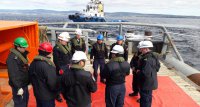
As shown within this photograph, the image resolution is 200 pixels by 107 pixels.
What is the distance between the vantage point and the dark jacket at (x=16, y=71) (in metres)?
4.33

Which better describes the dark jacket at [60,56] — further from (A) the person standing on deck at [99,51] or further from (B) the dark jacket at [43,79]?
(B) the dark jacket at [43,79]

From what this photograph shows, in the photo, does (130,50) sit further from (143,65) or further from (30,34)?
(143,65)

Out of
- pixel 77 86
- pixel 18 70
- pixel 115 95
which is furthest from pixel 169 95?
pixel 18 70

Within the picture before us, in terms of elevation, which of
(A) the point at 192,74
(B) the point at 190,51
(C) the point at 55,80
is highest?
(C) the point at 55,80

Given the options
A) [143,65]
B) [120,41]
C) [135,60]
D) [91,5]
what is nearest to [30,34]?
[120,41]

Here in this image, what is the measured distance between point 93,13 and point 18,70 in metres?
48.8

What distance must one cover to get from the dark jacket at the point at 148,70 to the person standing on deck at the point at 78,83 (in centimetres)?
137

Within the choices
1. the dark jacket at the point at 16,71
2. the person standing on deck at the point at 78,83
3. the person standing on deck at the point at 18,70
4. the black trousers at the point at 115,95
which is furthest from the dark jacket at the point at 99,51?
the person standing on deck at the point at 78,83

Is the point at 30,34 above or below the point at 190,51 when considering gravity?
above

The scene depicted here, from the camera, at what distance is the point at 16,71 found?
14.3ft

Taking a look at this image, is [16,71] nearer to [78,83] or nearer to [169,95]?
[78,83]

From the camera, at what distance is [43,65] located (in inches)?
158

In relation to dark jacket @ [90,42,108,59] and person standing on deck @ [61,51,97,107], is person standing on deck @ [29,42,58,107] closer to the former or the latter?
person standing on deck @ [61,51,97,107]

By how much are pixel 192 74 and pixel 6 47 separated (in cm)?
567
